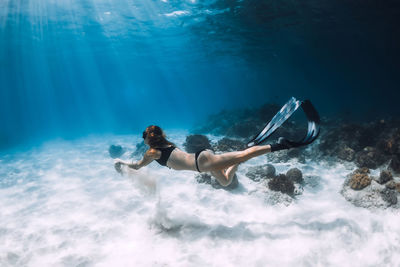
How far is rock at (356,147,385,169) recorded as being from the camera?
7949 millimetres

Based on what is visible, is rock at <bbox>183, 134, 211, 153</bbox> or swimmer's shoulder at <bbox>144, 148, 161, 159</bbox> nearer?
swimmer's shoulder at <bbox>144, 148, 161, 159</bbox>

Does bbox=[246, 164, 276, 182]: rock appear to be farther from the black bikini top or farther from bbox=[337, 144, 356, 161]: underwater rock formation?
the black bikini top

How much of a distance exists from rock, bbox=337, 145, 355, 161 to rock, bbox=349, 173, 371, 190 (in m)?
3.02

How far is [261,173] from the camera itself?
783 cm

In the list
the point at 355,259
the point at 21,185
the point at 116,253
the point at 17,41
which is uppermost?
the point at 17,41

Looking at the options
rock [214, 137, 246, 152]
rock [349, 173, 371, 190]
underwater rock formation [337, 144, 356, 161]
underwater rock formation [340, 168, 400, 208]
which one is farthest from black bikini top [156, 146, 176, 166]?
underwater rock formation [337, 144, 356, 161]

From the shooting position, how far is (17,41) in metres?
26.7

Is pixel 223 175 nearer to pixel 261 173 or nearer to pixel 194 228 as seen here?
pixel 194 228

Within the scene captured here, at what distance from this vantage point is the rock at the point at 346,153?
8.78 meters

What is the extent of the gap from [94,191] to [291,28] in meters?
25.0

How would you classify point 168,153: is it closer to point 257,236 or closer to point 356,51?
point 257,236

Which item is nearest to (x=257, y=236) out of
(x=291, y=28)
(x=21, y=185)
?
(x=21, y=185)

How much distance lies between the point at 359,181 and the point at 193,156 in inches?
220

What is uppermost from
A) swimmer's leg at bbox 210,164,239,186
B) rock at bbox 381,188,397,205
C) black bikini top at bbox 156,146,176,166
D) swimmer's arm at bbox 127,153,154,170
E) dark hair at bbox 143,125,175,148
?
dark hair at bbox 143,125,175,148
